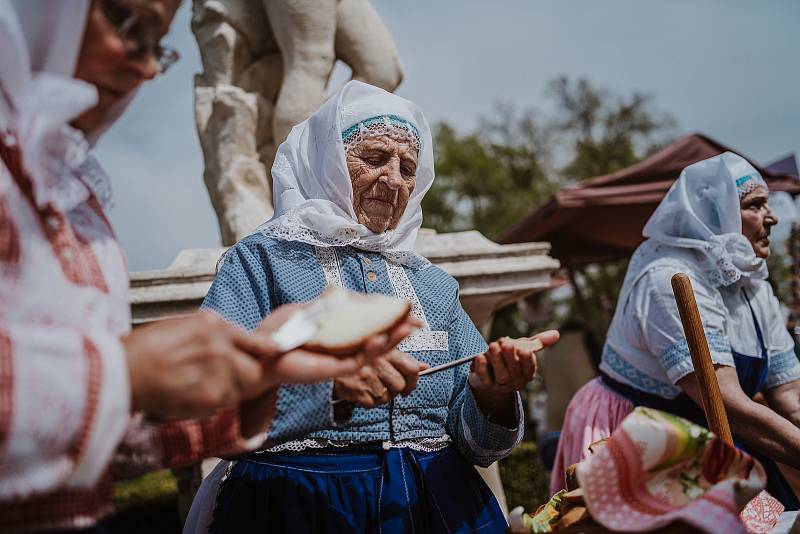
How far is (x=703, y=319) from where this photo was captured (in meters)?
2.72

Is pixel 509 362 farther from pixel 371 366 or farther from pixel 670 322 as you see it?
pixel 670 322

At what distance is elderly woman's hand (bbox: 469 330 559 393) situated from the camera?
1.68m

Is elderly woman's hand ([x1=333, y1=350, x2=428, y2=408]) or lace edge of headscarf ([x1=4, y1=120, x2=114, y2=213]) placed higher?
lace edge of headscarf ([x1=4, y1=120, x2=114, y2=213])

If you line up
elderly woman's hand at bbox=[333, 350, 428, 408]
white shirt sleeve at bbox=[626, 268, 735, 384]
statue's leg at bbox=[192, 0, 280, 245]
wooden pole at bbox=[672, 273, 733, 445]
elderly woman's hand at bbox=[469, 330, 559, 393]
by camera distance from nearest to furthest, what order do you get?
elderly woman's hand at bbox=[333, 350, 428, 408]
elderly woman's hand at bbox=[469, 330, 559, 393]
wooden pole at bbox=[672, 273, 733, 445]
white shirt sleeve at bbox=[626, 268, 735, 384]
statue's leg at bbox=[192, 0, 280, 245]

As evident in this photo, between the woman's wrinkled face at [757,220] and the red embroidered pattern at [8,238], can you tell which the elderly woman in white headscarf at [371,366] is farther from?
the woman's wrinkled face at [757,220]

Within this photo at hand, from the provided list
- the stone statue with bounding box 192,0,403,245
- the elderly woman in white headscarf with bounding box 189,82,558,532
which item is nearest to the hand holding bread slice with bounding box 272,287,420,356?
the elderly woman in white headscarf with bounding box 189,82,558,532

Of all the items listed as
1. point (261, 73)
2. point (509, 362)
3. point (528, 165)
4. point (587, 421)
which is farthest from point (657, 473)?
point (528, 165)

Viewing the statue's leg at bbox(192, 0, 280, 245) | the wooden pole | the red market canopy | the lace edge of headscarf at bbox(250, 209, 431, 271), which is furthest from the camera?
the red market canopy

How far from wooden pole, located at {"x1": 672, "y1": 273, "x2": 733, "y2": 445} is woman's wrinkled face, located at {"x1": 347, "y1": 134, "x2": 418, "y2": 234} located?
89cm

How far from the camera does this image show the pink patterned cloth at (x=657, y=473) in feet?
4.19

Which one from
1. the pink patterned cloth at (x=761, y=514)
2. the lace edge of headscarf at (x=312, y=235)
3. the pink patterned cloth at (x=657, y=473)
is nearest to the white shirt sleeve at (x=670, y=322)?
the pink patterned cloth at (x=761, y=514)

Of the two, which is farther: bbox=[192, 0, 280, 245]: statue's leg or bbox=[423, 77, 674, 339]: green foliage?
bbox=[423, 77, 674, 339]: green foliage

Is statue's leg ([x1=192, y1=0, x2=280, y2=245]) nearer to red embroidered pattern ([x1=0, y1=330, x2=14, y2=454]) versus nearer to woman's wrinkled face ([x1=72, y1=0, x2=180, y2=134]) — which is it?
woman's wrinkled face ([x1=72, y1=0, x2=180, y2=134])

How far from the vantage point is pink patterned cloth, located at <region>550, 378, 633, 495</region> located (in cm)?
293
